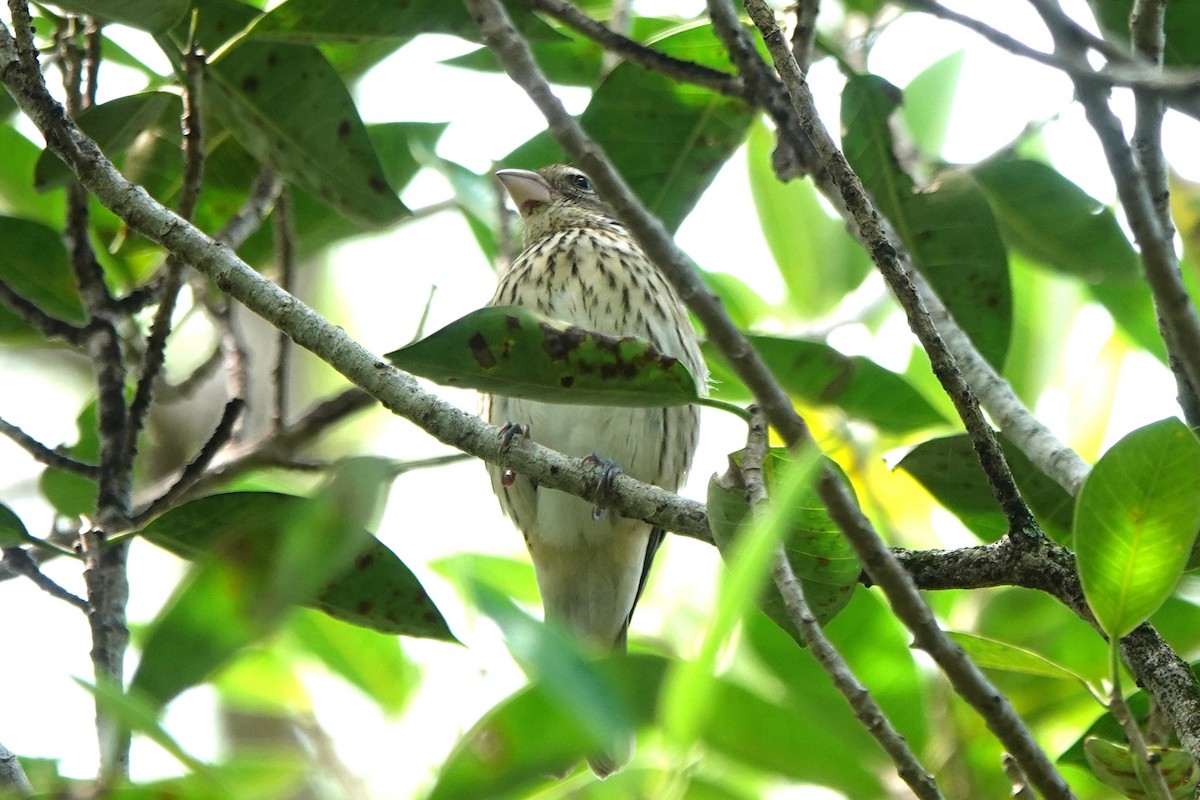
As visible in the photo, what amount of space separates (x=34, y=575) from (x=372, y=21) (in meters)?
1.19

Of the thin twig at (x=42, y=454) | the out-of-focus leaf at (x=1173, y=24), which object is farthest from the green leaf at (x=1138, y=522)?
the thin twig at (x=42, y=454)

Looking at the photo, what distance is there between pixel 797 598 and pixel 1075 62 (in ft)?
2.33

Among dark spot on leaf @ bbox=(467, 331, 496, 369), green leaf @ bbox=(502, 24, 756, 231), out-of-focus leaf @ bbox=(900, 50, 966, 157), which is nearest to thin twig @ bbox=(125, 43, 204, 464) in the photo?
green leaf @ bbox=(502, 24, 756, 231)

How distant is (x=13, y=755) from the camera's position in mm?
1854

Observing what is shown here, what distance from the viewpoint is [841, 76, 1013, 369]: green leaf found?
274 cm

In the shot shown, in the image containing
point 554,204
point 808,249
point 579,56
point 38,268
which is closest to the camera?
point 38,268

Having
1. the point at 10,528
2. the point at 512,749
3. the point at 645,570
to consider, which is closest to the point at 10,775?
the point at 10,528

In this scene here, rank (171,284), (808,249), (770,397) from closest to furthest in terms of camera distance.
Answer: (770,397) → (171,284) → (808,249)

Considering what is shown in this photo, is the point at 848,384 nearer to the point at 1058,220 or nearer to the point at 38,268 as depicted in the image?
the point at 1058,220

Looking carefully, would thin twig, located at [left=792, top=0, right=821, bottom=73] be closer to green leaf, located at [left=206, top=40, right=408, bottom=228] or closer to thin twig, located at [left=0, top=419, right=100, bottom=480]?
green leaf, located at [left=206, top=40, right=408, bottom=228]

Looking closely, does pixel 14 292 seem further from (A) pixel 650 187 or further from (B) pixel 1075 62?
(B) pixel 1075 62

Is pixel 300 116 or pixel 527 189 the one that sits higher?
pixel 527 189

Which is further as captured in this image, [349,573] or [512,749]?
[349,573]

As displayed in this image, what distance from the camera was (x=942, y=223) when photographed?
9.10ft
